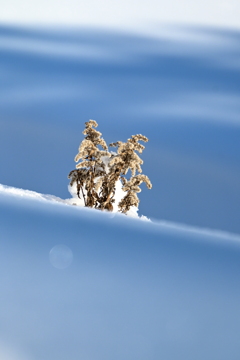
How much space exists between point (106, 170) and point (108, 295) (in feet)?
58.2

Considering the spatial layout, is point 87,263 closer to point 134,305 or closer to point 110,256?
point 110,256

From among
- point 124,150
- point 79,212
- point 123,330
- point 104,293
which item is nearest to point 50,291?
point 104,293

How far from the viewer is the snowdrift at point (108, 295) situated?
1632 millimetres

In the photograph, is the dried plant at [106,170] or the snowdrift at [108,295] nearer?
the snowdrift at [108,295]

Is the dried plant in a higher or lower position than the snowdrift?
higher

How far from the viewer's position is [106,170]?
769 inches

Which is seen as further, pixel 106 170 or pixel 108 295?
pixel 106 170

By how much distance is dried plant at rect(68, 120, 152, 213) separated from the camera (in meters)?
18.9

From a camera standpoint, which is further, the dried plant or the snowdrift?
the dried plant

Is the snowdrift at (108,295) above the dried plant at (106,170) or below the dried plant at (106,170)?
below

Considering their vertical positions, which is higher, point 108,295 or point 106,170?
point 106,170

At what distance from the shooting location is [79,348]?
161cm

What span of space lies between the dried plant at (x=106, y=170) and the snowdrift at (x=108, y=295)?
1632 cm

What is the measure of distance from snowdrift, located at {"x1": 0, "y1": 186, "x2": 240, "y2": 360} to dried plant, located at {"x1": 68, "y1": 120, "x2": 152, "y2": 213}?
53.5ft
